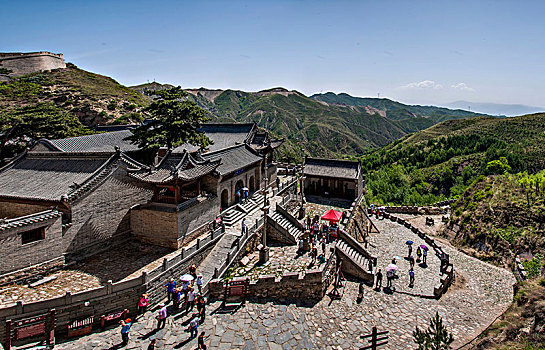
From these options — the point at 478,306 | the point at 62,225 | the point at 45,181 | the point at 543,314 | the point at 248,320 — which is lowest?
the point at 478,306

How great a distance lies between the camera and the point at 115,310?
45.7 feet

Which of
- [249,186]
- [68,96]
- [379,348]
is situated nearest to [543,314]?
[379,348]

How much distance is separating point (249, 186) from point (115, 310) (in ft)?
59.0

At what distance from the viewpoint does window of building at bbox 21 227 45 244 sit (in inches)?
591

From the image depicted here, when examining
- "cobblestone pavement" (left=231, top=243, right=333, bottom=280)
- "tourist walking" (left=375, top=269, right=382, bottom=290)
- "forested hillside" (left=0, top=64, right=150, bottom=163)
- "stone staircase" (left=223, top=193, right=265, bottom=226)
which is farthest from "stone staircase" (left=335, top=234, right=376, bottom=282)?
"forested hillside" (left=0, top=64, right=150, bottom=163)

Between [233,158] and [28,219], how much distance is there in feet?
53.1

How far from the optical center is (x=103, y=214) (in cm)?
1867

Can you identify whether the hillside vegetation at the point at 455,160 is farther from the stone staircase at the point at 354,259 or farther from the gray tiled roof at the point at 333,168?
the stone staircase at the point at 354,259

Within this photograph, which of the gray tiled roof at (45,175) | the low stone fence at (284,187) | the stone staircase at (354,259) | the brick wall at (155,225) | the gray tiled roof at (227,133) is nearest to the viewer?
the gray tiled roof at (45,175)

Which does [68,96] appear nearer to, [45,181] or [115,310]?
[45,181]

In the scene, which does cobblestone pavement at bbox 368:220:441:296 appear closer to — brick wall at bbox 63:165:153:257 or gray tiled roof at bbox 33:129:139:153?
brick wall at bbox 63:165:153:257

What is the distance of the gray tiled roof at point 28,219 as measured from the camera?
14.1 metres

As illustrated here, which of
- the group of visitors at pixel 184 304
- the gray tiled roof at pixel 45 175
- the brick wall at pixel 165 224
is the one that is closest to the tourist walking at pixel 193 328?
the group of visitors at pixel 184 304

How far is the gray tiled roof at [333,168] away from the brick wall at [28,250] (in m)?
25.5
